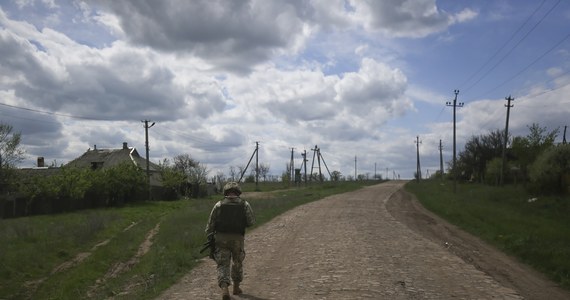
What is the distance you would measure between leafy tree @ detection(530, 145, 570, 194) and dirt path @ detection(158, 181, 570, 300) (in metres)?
24.1

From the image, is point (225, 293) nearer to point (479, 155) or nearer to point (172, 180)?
point (172, 180)

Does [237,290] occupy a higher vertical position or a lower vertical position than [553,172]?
lower

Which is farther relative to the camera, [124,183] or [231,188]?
[124,183]

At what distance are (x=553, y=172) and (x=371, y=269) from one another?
3329 cm

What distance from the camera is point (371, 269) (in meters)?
11.2

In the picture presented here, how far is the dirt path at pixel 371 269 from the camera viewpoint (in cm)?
930

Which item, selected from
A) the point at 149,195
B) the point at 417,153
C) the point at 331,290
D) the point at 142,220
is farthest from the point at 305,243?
the point at 417,153

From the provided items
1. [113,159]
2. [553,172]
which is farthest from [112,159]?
[553,172]

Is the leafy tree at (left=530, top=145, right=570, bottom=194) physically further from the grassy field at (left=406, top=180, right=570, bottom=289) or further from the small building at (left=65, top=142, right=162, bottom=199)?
the small building at (left=65, top=142, right=162, bottom=199)

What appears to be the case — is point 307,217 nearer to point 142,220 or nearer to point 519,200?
point 142,220

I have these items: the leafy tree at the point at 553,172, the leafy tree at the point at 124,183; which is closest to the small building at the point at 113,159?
the leafy tree at the point at 124,183

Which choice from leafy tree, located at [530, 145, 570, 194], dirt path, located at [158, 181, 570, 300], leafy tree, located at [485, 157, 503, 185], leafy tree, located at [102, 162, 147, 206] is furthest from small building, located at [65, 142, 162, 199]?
dirt path, located at [158, 181, 570, 300]

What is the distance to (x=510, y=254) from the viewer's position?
1516 cm

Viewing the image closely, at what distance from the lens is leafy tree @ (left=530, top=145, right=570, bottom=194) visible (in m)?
39.0
